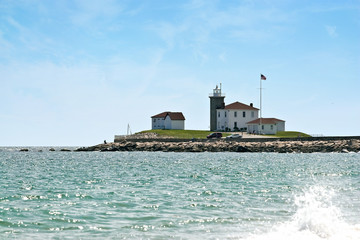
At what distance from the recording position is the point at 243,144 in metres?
87.4

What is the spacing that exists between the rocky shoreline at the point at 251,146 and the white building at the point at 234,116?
20.8m

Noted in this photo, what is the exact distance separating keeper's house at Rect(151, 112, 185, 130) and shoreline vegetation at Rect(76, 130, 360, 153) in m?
15.0

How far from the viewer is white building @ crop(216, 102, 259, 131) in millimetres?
112688

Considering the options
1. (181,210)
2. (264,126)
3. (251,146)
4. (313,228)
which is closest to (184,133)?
(264,126)

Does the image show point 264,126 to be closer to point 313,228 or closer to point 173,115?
point 173,115

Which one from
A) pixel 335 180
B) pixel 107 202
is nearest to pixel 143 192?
pixel 107 202

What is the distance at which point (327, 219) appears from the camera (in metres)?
15.4

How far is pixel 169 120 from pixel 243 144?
114ft

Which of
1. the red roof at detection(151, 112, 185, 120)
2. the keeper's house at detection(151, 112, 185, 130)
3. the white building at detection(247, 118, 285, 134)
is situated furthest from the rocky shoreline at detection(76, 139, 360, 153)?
the red roof at detection(151, 112, 185, 120)

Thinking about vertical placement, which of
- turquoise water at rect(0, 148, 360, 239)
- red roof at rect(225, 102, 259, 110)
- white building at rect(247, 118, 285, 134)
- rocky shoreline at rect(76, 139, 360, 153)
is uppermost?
red roof at rect(225, 102, 259, 110)

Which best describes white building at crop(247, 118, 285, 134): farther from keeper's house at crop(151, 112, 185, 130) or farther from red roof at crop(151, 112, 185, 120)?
red roof at crop(151, 112, 185, 120)

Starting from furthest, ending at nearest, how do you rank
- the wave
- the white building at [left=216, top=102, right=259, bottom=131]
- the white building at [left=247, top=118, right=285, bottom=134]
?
the white building at [left=216, top=102, right=259, bottom=131], the white building at [left=247, top=118, right=285, bottom=134], the wave

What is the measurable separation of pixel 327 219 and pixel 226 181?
16935 mm

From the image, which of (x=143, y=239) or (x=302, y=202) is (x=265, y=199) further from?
(x=143, y=239)
